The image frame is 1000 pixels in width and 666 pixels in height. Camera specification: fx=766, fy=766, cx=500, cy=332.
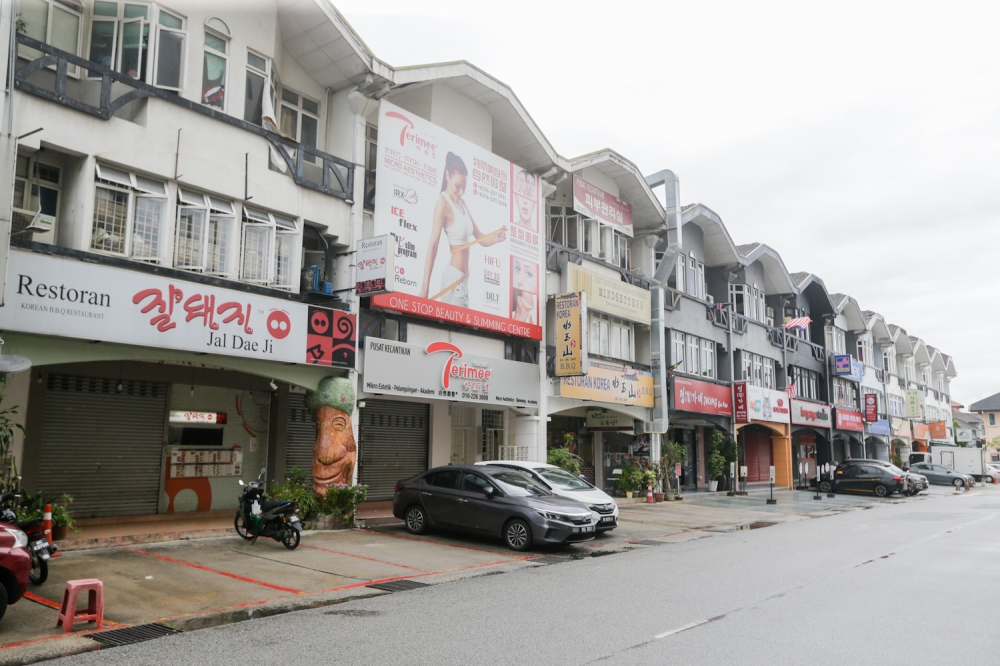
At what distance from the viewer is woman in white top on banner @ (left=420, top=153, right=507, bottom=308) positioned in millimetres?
19281

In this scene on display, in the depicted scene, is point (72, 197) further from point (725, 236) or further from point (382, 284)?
point (725, 236)

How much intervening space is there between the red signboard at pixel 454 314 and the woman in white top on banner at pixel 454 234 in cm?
23

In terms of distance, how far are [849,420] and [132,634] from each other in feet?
153

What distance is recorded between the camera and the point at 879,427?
51.3 meters

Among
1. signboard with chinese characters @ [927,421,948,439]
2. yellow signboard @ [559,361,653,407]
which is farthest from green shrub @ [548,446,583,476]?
signboard with chinese characters @ [927,421,948,439]

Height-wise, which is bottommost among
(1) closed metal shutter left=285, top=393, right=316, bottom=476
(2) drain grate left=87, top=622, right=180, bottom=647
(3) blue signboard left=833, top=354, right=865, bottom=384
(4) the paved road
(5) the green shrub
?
(2) drain grate left=87, top=622, right=180, bottom=647

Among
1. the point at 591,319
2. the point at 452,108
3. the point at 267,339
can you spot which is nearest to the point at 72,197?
the point at 267,339

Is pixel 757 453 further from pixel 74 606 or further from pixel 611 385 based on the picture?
pixel 74 606

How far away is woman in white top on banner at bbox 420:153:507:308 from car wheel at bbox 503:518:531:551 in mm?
6542

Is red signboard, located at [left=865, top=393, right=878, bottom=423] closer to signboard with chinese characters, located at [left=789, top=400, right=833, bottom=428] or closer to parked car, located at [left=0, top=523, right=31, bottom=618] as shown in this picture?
signboard with chinese characters, located at [left=789, top=400, right=833, bottom=428]

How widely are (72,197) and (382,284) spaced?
19.3 feet

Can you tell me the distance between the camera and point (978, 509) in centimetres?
2744

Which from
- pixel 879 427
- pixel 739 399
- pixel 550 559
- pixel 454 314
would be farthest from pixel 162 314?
pixel 879 427

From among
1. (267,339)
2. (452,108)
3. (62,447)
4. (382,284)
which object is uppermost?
(452,108)
